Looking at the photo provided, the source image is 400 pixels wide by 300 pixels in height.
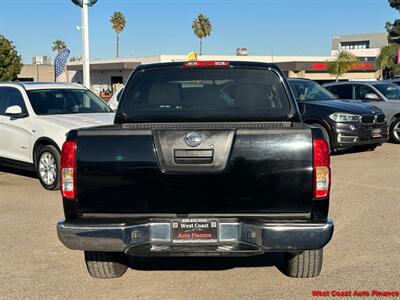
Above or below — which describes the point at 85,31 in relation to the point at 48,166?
above

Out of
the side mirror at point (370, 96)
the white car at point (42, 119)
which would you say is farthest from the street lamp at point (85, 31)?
the side mirror at point (370, 96)

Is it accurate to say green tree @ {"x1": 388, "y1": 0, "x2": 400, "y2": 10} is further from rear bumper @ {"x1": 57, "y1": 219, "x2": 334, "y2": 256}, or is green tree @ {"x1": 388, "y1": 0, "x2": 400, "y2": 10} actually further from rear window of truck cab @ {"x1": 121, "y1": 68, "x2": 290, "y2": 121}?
rear bumper @ {"x1": 57, "y1": 219, "x2": 334, "y2": 256}

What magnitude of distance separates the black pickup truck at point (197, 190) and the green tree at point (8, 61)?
43.5m

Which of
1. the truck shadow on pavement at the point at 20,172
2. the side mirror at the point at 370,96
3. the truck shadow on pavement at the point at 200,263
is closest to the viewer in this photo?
the truck shadow on pavement at the point at 200,263

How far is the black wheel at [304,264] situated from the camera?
4492 mm

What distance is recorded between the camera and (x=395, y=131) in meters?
14.4

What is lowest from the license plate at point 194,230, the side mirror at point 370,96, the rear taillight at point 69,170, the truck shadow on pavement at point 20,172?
the truck shadow on pavement at point 20,172

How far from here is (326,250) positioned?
18.0 feet

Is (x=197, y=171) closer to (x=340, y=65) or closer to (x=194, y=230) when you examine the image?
(x=194, y=230)

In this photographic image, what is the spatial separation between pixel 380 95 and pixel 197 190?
11747 mm

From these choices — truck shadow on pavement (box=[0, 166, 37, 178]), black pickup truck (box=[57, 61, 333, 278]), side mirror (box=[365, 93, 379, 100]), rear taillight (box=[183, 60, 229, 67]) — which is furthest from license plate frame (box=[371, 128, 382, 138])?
black pickup truck (box=[57, 61, 333, 278])

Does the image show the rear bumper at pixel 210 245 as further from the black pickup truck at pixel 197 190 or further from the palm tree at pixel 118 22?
the palm tree at pixel 118 22

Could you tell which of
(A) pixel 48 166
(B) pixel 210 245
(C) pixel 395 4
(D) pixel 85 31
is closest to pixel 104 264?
(B) pixel 210 245

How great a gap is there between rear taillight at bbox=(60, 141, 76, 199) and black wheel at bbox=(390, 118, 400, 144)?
39.1 feet
